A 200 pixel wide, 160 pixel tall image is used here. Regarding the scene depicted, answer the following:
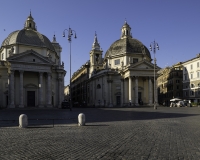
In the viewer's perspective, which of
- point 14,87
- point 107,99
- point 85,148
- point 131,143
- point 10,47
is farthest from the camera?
point 107,99

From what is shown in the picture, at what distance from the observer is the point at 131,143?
971 centimetres

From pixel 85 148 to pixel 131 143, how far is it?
1949 millimetres

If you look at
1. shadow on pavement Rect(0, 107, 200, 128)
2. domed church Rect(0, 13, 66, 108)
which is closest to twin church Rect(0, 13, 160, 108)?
domed church Rect(0, 13, 66, 108)

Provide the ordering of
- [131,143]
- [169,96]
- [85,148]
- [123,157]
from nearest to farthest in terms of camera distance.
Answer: [123,157] < [85,148] < [131,143] < [169,96]

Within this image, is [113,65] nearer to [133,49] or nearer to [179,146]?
[133,49]

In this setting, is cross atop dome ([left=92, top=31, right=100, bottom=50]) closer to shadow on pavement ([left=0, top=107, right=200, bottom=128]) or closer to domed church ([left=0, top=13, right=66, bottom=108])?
domed church ([left=0, top=13, right=66, bottom=108])

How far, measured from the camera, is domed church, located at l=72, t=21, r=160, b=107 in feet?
186

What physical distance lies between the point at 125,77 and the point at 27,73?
22.7m

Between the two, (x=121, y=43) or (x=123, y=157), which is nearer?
(x=123, y=157)

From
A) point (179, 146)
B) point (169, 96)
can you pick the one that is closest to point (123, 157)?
point (179, 146)

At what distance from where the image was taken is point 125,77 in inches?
2306

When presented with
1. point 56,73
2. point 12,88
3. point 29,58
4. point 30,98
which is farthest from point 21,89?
point 56,73

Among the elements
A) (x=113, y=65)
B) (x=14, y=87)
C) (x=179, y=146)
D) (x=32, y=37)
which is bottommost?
(x=179, y=146)

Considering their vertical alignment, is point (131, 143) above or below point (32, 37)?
below
